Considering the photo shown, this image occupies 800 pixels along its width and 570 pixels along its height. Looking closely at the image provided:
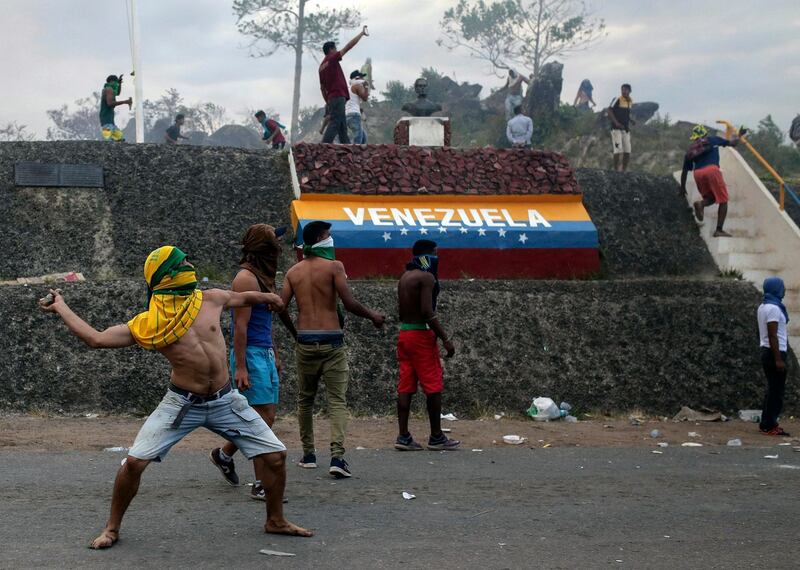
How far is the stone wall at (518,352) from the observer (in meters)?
11.0

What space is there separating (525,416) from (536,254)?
367 centimetres

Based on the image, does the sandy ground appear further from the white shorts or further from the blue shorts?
the white shorts

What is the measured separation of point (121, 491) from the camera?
5637 millimetres

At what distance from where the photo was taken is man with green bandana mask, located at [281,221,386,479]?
26.2ft

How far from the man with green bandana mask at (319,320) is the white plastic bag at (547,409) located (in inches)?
163

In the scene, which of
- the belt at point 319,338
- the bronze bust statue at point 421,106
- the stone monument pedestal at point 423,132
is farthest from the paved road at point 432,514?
the bronze bust statue at point 421,106

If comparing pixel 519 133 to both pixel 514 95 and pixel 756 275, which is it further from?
pixel 514 95

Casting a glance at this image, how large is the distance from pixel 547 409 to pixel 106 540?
6.87 meters

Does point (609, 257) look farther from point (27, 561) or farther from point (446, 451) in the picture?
point (27, 561)

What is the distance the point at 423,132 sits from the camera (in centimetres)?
1733

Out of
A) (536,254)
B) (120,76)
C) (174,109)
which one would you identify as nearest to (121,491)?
(536,254)

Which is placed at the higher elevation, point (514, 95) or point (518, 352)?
point (514, 95)

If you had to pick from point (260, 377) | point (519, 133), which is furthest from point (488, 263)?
point (260, 377)

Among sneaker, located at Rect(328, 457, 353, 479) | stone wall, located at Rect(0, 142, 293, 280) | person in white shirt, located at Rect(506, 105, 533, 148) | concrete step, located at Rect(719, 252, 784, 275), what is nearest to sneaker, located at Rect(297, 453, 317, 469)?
sneaker, located at Rect(328, 457, 353, 479)
